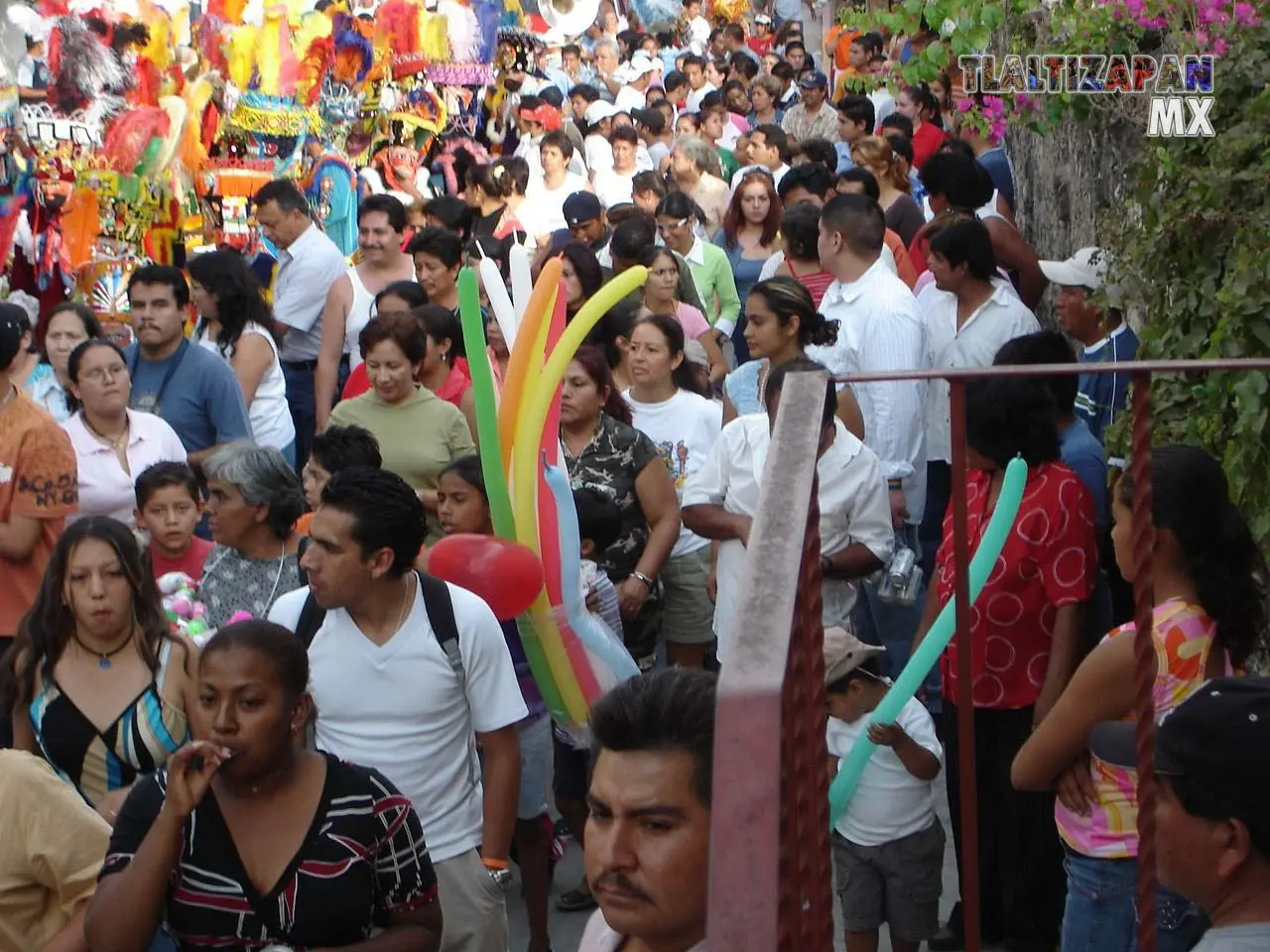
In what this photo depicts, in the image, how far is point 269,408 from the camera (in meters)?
7.15

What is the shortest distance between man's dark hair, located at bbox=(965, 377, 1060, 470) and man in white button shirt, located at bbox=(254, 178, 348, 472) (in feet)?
14.4

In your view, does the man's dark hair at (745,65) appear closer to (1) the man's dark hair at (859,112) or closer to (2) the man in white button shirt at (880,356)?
(1) the man's dark hair at (859,112)

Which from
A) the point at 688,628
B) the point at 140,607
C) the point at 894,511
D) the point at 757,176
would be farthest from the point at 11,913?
the point at 757,176

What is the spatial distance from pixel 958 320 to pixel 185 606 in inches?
130

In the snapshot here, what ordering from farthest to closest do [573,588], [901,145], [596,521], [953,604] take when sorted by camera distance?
[901,145] < [596,521] < [573,588] < [953,604]

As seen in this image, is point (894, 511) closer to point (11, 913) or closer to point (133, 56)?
point (11, 913)

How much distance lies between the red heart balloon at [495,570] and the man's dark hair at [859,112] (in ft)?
26.9

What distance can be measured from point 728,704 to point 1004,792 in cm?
348

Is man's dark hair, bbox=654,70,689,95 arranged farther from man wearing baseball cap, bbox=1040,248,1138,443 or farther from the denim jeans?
the denim jeans

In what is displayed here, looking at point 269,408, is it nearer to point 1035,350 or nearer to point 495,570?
point 495,570

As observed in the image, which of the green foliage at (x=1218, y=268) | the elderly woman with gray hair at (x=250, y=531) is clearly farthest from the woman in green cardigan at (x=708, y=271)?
the elderly woman with gray hair at (x=250, y=531)

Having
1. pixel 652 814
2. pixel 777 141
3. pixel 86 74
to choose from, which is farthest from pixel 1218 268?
pixel 86 74

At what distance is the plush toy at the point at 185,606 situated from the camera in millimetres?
4820

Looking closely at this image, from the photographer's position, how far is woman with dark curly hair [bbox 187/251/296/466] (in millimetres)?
7098
